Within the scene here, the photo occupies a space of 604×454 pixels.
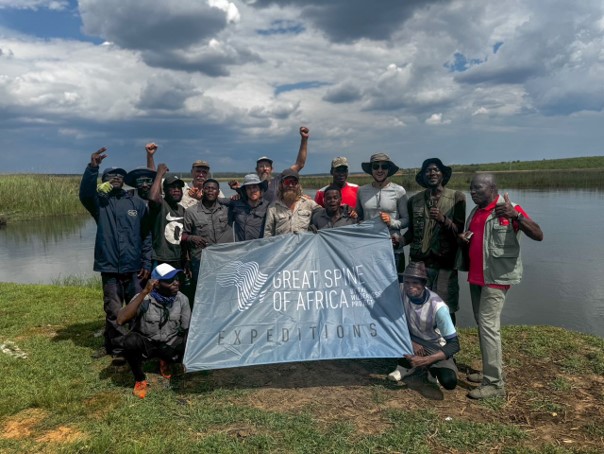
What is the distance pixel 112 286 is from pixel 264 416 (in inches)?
113

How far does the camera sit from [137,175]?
237 inches

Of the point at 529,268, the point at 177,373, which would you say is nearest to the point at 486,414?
the point at 177,373

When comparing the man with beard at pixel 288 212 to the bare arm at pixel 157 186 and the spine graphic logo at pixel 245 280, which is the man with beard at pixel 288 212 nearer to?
the spine graphic logo at pixel 245 280

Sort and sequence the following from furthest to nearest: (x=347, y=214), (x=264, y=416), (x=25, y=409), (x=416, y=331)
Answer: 1. (x=347, y=214)
2. (x=416, y=331)
3. (x=25, y=409)
4. (x=264, y=416)

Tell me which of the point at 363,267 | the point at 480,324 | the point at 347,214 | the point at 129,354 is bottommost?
the point at 129,354

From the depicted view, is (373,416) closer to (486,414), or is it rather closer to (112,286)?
(486,414)

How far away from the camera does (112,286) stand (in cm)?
610

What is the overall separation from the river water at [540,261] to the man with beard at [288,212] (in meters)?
5.33

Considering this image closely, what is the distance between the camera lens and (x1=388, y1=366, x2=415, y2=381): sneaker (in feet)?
17.0

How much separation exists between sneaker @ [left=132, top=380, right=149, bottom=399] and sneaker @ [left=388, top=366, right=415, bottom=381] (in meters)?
2.66

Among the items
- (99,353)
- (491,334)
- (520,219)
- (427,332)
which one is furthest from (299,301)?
(99,353)

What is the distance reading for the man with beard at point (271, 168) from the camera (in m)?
6.65

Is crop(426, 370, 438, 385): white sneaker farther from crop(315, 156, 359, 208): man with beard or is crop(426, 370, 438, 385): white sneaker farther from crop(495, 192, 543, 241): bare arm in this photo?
crop(315, 156, 359, 208): man with beard

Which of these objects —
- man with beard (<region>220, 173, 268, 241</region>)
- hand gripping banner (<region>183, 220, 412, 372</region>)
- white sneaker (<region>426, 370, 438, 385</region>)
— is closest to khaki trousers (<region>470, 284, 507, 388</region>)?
white sneaker (<region>426, 370, 438, 385</region>)
